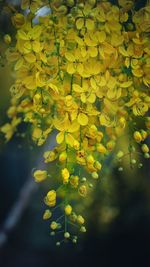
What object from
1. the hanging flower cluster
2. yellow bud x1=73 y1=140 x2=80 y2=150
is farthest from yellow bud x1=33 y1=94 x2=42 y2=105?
yellow bud x1=73 y1=140 x2=80 y2=150

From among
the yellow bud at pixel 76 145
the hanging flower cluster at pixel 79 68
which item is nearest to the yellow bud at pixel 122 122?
the hanging flower cluster at pixel 79 68

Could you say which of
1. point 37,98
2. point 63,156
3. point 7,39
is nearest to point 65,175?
point 63,156

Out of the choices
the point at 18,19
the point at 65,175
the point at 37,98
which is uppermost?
the point at 18,19

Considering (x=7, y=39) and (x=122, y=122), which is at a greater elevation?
(x=7, y=39)

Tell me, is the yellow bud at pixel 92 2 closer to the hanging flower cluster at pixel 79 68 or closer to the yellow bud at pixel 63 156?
the hanging flower cluster at pixel 79 68

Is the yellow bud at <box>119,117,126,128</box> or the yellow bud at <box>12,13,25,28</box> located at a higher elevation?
the yellow bud at <box>12,13,25,28</box>

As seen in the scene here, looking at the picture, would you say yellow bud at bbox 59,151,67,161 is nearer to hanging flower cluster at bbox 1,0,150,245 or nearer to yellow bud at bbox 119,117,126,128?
hanging flower cluster at bbox 1,0,150,245

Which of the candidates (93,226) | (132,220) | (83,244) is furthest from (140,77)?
(83,244)

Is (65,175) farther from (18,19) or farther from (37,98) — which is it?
(18,19)

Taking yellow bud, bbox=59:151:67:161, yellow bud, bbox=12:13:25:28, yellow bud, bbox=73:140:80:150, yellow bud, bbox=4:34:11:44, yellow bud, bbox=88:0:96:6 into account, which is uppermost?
yellow bud, bbox=88:0:96:6
